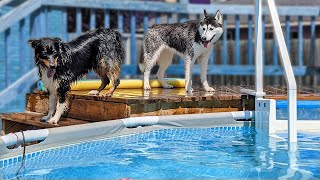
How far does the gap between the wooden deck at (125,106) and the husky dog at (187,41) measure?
0.50 metres

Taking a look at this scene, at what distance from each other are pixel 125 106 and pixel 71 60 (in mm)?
716

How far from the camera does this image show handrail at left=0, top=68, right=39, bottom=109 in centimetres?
771

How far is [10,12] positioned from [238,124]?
4.11m

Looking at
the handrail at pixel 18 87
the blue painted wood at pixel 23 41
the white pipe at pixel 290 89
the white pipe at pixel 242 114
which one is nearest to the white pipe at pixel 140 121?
the white pipe at pixel 242 114

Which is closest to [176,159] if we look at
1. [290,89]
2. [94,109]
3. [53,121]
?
[290,89]

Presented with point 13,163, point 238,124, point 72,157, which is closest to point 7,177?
point 13,163

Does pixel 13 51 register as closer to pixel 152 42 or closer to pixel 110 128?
pixel 152 42

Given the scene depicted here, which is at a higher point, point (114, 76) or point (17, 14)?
point (17, 14)

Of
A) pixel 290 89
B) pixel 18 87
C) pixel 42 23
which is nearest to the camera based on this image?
pixel 290 89

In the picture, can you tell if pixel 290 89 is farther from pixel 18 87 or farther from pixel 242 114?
pixel 18 87

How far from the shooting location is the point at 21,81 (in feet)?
25.7

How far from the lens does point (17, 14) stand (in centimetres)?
786

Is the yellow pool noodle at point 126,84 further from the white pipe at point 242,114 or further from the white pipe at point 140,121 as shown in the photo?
the white pipe at point 242,114

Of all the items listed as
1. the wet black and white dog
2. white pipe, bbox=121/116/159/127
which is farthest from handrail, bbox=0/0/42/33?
white pipe, bbox=121/116/159/127
